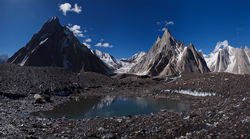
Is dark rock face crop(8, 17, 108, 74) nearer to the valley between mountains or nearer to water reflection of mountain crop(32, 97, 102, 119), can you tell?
the valley between mountains

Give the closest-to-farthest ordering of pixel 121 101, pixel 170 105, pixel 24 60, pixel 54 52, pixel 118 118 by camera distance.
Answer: pixel 118 118 → pixel 170 105 → pixel 121 101 → pixel 24 60 → pixel 54 52

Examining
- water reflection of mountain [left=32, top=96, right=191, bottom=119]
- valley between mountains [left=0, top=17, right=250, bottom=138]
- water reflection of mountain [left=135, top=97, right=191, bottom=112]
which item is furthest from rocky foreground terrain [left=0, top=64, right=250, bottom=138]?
water reflection of mountain [left=32, top=96, right=191, bottom=119]

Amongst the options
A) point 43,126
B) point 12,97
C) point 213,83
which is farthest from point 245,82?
point 12,97

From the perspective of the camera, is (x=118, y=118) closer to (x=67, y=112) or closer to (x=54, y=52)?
(x=67, y=112)

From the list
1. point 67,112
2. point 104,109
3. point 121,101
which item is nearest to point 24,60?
point 121,101

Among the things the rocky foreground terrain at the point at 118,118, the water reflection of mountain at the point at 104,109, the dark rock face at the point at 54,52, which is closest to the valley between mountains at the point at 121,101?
the rocky foreground terrain at the point at 118,118

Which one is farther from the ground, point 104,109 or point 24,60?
point 24,60
